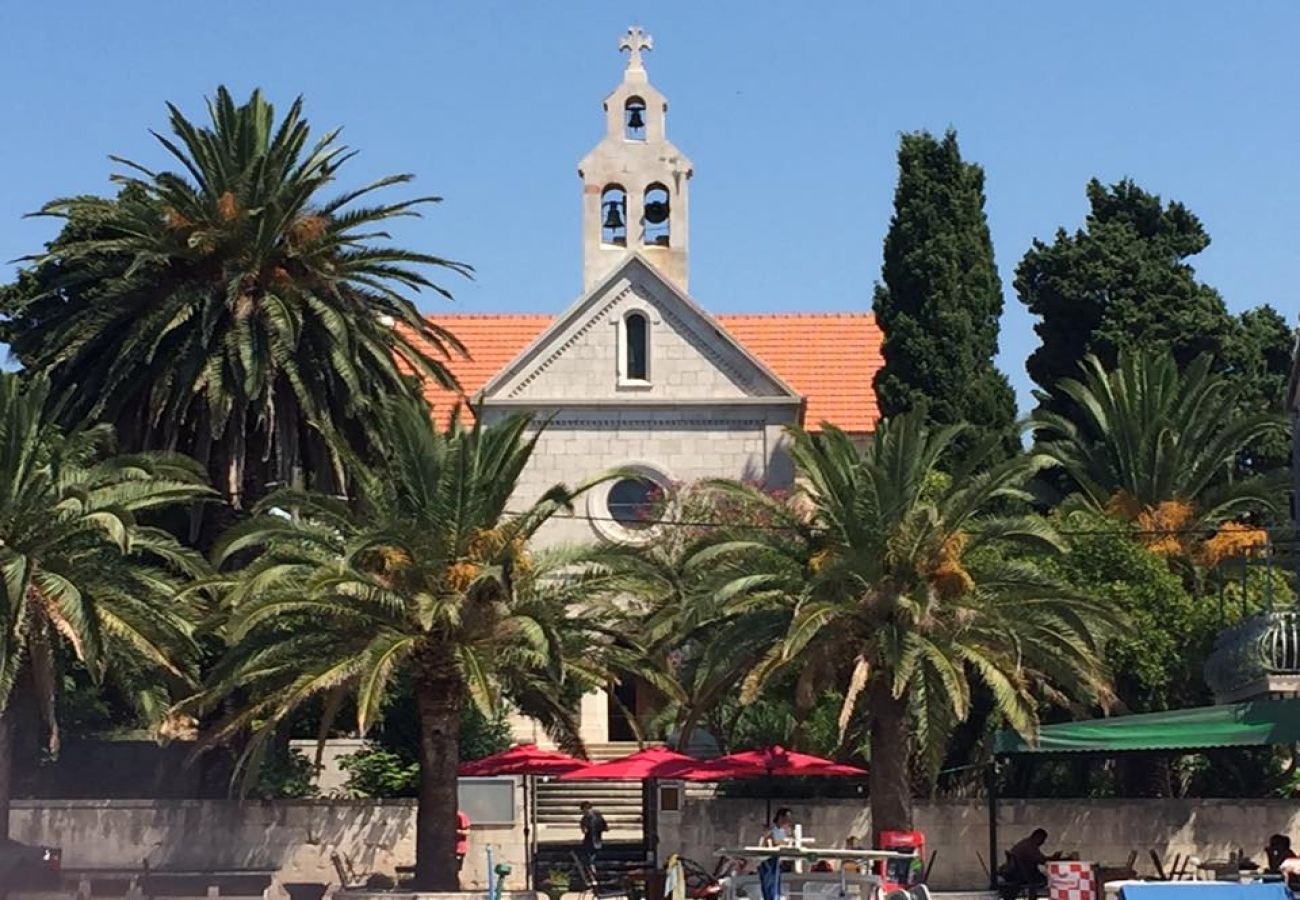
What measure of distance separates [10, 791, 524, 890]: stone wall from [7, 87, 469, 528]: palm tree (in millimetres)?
6437

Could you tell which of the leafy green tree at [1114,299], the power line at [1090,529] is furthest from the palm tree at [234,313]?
the leafy green tree at [1114,299]

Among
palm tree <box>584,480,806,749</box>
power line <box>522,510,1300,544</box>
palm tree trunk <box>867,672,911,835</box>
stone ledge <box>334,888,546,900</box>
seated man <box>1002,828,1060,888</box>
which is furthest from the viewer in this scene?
power line <box>522,510,1300,544</box>

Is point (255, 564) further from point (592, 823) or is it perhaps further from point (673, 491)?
point (673, 491)

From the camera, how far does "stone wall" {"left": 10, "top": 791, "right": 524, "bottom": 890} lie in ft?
129

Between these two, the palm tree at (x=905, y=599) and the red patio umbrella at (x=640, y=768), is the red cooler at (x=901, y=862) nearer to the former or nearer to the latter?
the palm tree at (x=905, y=599)

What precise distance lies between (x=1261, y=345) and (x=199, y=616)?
34607 millimetres

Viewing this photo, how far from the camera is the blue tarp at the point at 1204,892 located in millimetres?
23844

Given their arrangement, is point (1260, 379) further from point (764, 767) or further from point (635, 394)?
point (764, 767)

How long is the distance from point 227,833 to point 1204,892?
2017 centimetres

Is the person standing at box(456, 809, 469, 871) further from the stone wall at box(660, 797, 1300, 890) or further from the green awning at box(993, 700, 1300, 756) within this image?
the green awning at box(993, 700, 1300, 756)

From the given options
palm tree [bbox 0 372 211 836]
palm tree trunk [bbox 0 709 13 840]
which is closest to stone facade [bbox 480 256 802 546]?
palm tree [bbox 0 372 211 836]

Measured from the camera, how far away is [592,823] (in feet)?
133

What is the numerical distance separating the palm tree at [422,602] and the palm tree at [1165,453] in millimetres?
15255

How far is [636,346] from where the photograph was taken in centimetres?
5703
